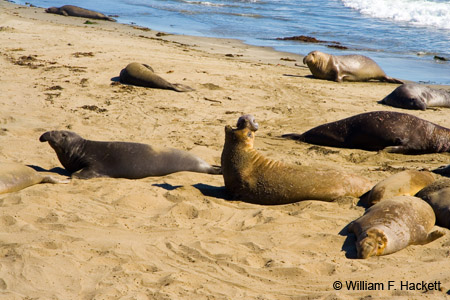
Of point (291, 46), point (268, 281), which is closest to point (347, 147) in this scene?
point (268, 281)

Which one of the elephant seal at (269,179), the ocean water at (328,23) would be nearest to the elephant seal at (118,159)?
the elephant seal at (269,179)

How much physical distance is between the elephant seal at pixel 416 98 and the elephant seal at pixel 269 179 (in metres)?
5.20

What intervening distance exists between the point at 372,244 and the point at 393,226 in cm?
37

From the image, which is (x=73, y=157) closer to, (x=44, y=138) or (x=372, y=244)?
(x=44, y=138)

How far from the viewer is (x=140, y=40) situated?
56.5 feet

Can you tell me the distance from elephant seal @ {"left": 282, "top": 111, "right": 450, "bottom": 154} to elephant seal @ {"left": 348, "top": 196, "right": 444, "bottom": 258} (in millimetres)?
3090

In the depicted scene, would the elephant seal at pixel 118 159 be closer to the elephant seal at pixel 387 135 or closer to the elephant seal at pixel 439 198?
the elephant seal at pixel 387 135

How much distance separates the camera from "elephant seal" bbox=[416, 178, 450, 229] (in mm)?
5395

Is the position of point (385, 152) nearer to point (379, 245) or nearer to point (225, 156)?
point (225, 156)

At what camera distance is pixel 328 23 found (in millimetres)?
25281

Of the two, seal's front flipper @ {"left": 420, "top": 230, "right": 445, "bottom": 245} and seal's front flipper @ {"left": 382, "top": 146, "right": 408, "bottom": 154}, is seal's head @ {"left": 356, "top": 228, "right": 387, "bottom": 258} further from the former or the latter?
seal's front flipper @ {"left": 382, "top": 146, "right": 408, "bottom": 154}

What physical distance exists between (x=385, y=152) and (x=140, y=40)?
10.7m

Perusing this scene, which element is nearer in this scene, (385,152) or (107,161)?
(107,161)

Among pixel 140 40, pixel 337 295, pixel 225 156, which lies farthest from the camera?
pixel 140 40
